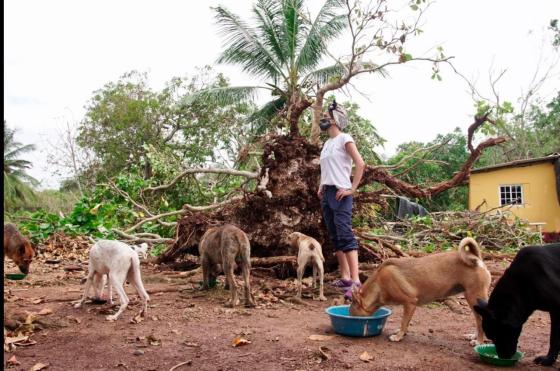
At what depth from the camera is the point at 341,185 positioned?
6.77 m

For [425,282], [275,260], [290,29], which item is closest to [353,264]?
[425,282]

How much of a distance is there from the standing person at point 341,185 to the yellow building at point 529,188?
586 inches

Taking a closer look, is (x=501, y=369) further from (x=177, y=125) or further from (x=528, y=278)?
(x=177, y=125)

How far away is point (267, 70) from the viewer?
2170 cm

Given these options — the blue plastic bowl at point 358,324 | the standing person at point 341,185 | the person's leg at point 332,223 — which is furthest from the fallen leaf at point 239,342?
the person's leg at point 332,223

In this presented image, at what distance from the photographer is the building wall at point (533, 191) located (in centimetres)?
2016

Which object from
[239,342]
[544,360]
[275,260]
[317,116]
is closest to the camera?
[544,360]

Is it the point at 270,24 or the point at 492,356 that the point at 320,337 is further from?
the point at 270,24

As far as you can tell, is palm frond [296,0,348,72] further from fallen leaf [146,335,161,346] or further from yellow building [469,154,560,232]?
fallen leaf [146,335,161,346]

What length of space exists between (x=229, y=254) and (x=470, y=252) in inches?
124

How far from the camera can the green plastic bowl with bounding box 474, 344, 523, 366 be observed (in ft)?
15.0

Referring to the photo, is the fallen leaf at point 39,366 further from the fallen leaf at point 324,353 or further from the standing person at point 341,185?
the standing person at point 341,185

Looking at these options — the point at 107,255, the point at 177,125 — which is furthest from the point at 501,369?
the point at 177,125

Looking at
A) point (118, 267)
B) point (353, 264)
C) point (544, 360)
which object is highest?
point (118, 267)
